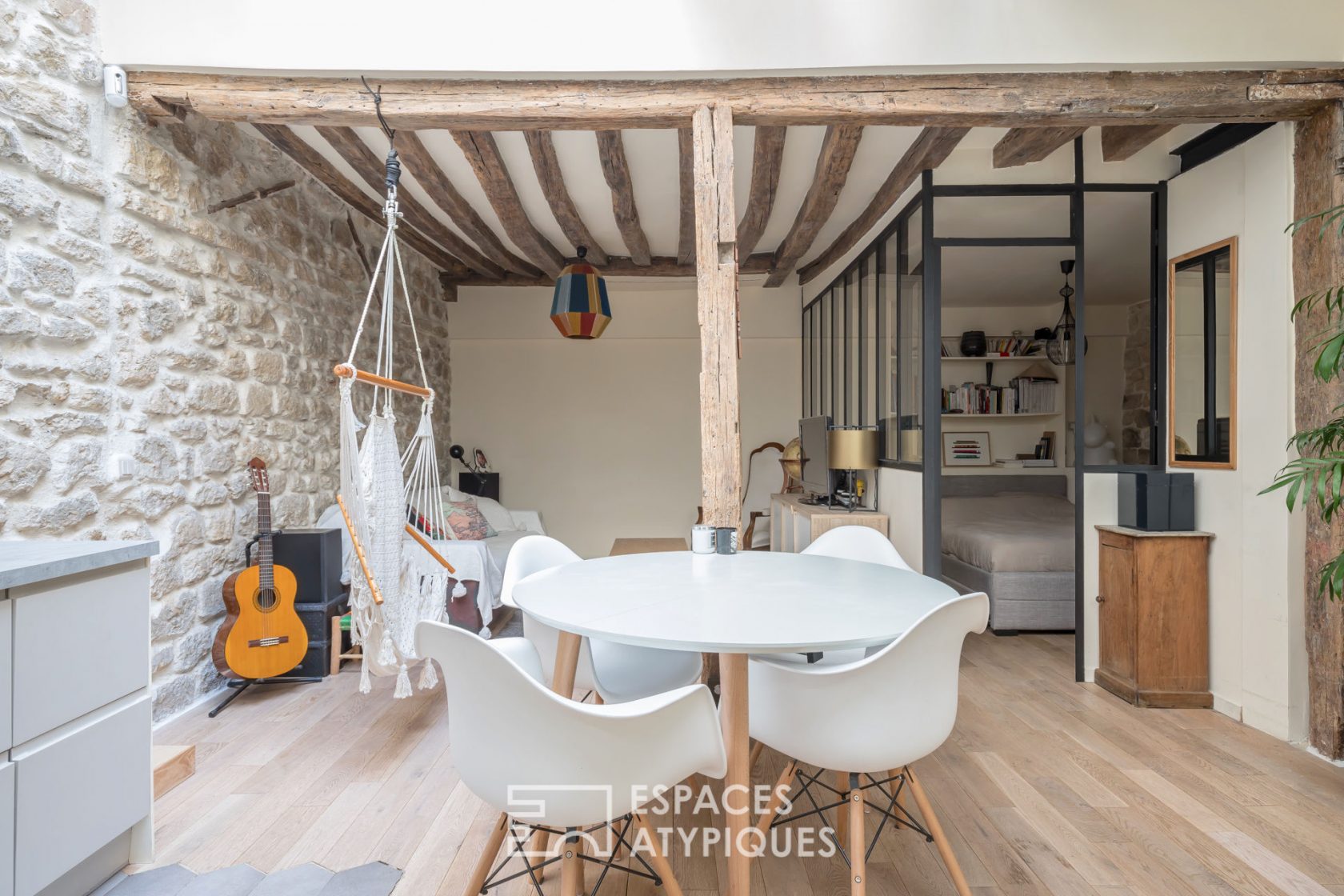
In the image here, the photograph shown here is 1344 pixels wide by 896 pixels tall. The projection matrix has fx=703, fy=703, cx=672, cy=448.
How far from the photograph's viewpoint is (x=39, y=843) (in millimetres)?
1439

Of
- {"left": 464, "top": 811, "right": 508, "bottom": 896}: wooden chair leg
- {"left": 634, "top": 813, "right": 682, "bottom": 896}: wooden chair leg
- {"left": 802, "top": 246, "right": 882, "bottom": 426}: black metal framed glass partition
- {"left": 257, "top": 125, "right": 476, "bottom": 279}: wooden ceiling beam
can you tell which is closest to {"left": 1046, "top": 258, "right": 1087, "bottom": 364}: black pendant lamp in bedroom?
{"left": 802, "top": 246, "right": 882, "bottom": 426}: black metal framed glass partition

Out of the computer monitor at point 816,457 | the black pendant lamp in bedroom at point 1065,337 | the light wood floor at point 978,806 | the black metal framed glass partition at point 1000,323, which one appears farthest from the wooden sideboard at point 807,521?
the black pendant lamp in bedroom at point 1065,337

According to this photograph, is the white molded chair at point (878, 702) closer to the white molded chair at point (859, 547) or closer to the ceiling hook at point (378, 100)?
the white molded chair at point (859, 547)

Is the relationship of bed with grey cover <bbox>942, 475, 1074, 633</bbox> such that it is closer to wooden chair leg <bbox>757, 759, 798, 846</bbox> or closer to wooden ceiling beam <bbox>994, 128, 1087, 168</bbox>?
wooden ceiling beam <bbox>994, 128, 1087, 168</bbox>

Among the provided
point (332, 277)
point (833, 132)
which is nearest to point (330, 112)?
point (332, 277)

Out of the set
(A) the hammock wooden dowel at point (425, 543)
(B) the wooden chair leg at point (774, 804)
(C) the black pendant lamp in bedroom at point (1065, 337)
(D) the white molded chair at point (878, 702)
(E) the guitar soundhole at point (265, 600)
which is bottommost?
(B) the wooden chair leg at point (774, 804)

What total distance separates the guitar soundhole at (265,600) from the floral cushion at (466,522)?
1066 mm

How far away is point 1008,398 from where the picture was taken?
557 cm

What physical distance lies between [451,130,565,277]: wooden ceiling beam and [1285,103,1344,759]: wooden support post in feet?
9.96

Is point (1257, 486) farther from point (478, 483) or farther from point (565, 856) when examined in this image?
point (478, 483)

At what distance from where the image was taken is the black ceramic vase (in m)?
5.51

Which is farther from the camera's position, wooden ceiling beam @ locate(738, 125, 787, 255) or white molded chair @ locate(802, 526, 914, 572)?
wooden ceiling beam @ locate(738, 125, 787, 255)

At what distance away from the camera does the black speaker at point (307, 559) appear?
312 centimetres

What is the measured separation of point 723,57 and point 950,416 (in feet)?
13.0
